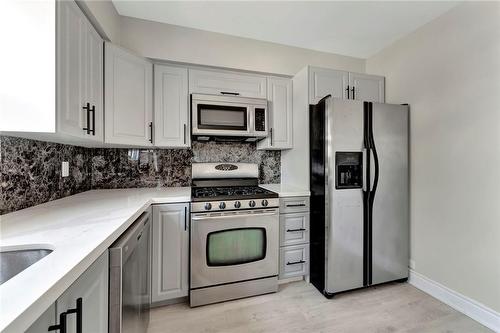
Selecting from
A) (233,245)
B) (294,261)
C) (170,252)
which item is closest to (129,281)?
(170,252)

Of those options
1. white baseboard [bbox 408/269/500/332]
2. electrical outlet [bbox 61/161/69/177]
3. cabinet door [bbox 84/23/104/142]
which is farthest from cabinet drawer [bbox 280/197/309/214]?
electrical outlet [bbox 61/161/69/177]

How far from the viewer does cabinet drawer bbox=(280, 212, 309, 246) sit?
2.15 metres

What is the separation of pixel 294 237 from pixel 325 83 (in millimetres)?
1662

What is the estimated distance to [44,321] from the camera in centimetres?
57

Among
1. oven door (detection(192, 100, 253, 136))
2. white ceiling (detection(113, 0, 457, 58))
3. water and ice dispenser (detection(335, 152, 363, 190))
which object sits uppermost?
white ceiling (detection(113, 0, 457, 58))

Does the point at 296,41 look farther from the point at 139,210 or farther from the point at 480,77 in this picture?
the point at 139,210

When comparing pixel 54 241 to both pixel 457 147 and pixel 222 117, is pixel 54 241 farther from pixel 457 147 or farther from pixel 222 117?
pixel 457 147

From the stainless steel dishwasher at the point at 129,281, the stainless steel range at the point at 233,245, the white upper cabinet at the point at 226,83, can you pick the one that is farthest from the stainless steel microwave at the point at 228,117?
the stainless steel dishwasher at the point at 129,281

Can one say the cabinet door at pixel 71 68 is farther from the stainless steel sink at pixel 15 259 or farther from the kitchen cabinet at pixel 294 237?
the kitchen cabinet at pixel 294 237

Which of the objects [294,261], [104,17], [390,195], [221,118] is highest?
[104,17]

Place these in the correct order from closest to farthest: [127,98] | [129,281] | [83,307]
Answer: [83,307] < [129,281] < [127,98]

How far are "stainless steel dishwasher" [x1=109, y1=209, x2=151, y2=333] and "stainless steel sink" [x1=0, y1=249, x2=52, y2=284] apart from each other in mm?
244

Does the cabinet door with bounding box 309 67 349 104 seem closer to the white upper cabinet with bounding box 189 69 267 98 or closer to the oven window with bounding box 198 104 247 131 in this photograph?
the white upper cabinet with bounding box 189 69 267 98

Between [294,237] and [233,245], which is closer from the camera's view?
[233,245]
